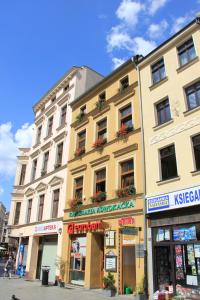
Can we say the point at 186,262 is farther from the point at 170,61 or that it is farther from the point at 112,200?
the point at 170,61

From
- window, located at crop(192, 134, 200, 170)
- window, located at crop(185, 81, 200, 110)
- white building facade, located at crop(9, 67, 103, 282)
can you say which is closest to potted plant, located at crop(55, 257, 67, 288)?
white building facade, located at crop(9, 67, 103, 282)

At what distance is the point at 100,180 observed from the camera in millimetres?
19125

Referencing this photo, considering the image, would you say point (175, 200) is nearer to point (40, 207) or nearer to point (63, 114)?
point (40, 207)

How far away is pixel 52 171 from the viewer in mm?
24625

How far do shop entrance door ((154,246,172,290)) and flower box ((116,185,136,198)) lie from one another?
3216 millimetres

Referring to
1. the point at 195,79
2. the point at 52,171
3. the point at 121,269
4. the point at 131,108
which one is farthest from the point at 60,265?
the point at 195,79

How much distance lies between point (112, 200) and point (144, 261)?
4092mm

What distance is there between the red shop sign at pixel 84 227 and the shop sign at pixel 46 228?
2286 millimetres

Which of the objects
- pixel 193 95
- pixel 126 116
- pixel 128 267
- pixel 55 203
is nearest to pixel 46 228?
pixel 55 203

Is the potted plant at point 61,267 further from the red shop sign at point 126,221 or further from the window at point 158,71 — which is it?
the window at point 158,71

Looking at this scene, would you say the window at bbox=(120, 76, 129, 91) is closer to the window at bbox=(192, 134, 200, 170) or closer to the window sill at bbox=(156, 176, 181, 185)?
the window at bbox=(192, 134, 200, 170)

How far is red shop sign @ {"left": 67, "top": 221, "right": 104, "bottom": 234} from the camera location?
1739cm

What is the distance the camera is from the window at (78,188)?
2064cm

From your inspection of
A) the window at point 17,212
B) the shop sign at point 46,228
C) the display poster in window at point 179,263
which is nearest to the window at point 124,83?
the display poster in window at point 179,263
